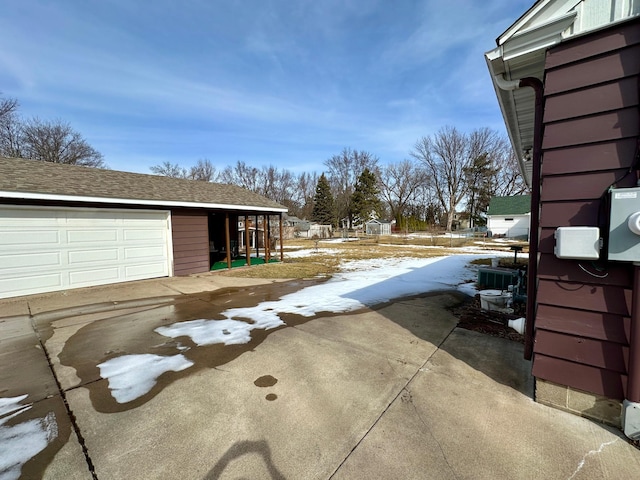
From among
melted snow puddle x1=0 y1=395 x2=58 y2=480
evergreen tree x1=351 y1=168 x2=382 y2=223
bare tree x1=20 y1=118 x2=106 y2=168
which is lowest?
melted snow puddle x1=0 y1=395 x2=58 y2=480

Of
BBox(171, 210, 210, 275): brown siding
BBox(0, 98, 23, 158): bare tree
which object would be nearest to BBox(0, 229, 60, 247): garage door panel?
BBox(171, 210, 210, 275): brown siding

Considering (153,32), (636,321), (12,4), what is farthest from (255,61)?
(636,321)

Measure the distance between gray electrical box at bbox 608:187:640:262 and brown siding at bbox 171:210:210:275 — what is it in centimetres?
900

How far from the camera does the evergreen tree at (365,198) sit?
3628 centimetres

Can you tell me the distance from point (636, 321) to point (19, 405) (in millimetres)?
4585

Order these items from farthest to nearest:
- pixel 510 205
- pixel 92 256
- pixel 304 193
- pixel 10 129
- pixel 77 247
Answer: pixel 304 193
pixel 510 205
pixel 10 129
pixel 92 256
pixel 77 247

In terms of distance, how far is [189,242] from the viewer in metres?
8.55

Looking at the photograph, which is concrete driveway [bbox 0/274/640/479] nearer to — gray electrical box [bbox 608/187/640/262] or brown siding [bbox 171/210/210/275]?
gray electrical box [bbox 608/187/640/262]

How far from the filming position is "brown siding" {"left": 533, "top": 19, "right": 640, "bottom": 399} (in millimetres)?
1834

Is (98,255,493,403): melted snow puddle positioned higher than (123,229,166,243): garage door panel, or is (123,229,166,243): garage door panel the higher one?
(123,229,166,243): garage door panel

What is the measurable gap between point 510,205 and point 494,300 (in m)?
→ 31.0

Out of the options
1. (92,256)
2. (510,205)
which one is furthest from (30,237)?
(510,205)

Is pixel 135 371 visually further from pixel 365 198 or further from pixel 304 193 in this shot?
pixel 304 193

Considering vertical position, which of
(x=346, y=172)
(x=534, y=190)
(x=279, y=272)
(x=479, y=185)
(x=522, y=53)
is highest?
(x=346, y=172)
